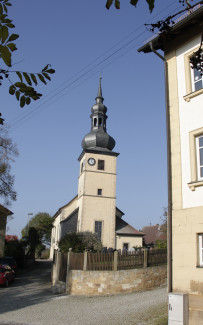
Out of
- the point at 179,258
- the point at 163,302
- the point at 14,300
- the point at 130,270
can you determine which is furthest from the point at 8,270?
the point at 179,258

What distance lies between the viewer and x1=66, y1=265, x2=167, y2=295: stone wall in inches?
636

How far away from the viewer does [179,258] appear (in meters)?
9.72

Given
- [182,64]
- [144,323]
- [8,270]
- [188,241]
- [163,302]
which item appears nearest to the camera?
[188,241]

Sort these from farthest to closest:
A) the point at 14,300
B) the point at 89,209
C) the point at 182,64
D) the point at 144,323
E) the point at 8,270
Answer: the point at 89,209 < the point at 8,270 < the point at 14,300 < the point at 182,64 < the point at 144,323

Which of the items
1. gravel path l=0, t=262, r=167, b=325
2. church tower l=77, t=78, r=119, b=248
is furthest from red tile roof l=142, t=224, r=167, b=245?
gravel path l=0, t=262, r=167, b=325

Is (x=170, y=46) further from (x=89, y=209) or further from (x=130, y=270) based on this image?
(x=89, y=209)

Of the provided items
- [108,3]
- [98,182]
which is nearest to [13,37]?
[108,3]

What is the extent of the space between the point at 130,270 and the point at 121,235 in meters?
21.0

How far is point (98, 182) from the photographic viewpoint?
1526 inches

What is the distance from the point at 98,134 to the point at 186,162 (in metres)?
31.2

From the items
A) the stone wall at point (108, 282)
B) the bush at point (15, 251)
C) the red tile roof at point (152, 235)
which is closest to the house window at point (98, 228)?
the bush at point (15, 251)

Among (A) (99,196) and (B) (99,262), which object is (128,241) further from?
(B) (99,262)

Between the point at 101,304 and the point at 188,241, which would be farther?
the point at 101,304

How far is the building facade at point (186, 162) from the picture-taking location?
9.31m
